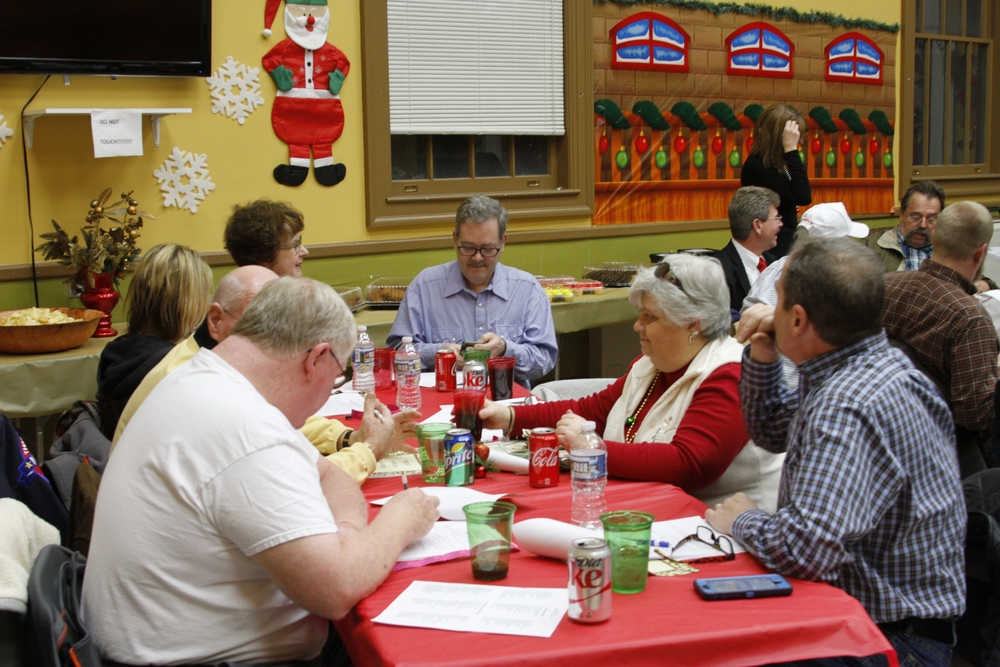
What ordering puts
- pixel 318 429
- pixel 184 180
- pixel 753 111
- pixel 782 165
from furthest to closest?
pixel 753 111
pixel 782 165
pixel 184 180
pixel 318 429

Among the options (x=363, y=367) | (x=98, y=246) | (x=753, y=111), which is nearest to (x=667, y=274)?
(x=363, y=367)

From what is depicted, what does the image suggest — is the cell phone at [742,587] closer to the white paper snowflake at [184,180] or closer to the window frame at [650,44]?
the white paper snowflake at [184,180]

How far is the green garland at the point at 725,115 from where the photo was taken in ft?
22.9

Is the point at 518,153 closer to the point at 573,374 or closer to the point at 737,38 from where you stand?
the point at 573,374

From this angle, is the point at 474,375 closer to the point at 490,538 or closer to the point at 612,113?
the point at 490,538

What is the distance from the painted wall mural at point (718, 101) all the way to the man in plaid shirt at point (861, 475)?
4.67 meters

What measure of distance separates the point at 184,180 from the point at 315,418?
103 inches

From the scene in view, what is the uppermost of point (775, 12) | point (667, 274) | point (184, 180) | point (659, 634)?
point (775, 12)

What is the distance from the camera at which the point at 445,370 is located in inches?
138

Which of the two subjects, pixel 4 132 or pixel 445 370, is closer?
pixel 445 370

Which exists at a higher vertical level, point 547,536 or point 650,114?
point 650,114

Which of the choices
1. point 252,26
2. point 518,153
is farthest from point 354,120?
point 518,153

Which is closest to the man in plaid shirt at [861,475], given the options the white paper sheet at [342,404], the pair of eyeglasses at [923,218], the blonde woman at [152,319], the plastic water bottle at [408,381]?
the plastic water bottle at [408,381]

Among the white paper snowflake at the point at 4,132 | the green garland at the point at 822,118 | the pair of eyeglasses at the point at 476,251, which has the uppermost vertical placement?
the green garland at the point at 822,118
